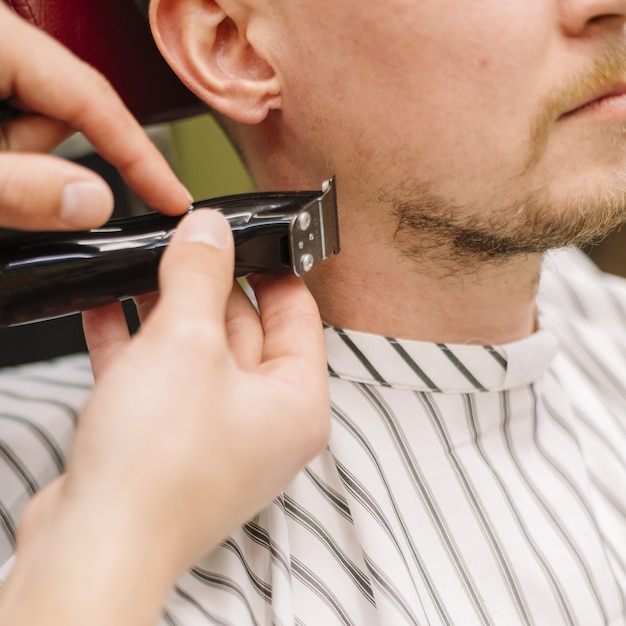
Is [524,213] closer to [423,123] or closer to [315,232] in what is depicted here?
[423,123]

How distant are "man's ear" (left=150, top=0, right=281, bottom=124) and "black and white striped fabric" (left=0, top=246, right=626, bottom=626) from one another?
1.06 ft

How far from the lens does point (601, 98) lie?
0.79 meters

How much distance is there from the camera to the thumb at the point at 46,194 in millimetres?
550

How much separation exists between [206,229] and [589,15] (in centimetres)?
49

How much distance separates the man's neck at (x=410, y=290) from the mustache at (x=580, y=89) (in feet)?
0.64

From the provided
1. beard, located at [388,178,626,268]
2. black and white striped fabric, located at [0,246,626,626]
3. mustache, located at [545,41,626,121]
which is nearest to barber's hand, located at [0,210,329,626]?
black and white striped fabric, located at [0,246,626,626]

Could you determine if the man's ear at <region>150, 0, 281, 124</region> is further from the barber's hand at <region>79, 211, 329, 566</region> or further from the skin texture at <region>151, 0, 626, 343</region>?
the barber's hand at <region>79, 211, 329, 566</region>

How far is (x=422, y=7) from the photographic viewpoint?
72 cm

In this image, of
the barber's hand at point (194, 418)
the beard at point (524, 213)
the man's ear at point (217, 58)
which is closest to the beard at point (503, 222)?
the beard at point (524, 213)

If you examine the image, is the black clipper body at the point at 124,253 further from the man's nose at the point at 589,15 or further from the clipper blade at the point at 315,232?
the man's nose at the point at 589,15

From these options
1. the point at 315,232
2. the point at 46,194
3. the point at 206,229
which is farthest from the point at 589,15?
the point at 46,194

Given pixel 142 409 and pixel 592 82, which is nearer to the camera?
pixel 142 409

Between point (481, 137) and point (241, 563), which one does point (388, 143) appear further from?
point (241, 563)

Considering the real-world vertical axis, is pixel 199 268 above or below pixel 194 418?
above
